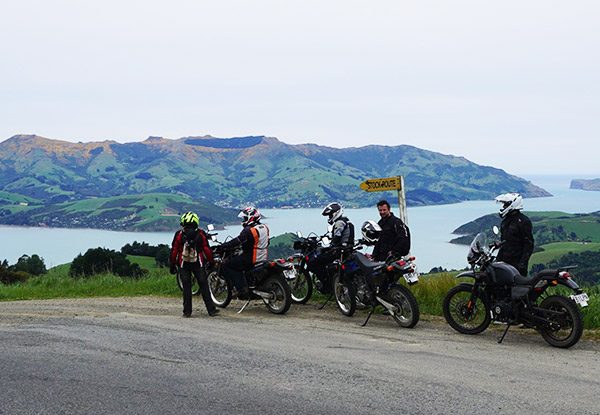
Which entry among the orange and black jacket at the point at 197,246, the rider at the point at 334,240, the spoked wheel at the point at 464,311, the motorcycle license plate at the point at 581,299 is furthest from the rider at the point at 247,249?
the motorcycle license plate at the point at 581,299

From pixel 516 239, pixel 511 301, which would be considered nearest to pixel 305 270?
pixel 516 239

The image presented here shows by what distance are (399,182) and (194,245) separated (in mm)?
4946

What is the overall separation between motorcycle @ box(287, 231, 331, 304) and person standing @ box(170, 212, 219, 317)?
176 centimetres

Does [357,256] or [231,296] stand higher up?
[357,256]

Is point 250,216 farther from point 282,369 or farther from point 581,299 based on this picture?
point 581,299

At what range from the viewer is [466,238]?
450ft

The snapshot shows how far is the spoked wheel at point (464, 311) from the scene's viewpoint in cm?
871

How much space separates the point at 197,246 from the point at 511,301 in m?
5.60

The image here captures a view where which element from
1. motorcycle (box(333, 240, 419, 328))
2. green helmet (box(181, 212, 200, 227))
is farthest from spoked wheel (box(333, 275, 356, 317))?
green helmet (box(181, 212, 200, 227))

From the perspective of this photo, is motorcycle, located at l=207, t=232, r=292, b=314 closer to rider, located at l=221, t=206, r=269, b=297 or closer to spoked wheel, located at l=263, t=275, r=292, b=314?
spoked wheel, located at l=263, t=275, r=292, b=314

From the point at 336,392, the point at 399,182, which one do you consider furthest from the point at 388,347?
the point at 399,182

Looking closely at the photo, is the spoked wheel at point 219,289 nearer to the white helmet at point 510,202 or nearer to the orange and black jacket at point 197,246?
the orange and black jacket at point 197,246

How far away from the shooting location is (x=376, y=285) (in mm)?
9766

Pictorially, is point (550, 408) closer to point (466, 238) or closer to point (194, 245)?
point (194, 245)
